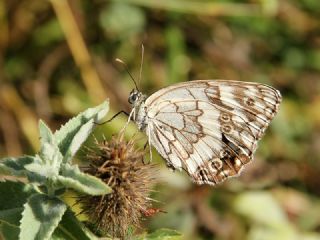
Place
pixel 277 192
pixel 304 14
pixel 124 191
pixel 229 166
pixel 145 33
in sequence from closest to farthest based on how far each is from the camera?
pixel 124 191, pixel 229 166, pixel 277 192, pixel 145 33, pixel 304 14

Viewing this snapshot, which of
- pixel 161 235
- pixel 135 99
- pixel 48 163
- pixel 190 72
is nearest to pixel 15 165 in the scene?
pixel 48 163

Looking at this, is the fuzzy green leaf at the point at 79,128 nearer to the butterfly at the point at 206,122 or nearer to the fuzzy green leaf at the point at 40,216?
the fuzzy green leaf at the point at 40,216

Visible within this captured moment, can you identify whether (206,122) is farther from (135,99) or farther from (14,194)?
(14,194)

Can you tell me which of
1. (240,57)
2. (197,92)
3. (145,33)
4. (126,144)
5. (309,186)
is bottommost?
(309,186)

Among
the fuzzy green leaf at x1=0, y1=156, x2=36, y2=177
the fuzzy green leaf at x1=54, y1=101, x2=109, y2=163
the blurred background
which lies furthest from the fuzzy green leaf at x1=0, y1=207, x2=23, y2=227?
the blurred background

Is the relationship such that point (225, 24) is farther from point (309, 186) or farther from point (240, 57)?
point (309, 186)

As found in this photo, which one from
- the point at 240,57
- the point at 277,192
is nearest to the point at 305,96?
the point at 240,57

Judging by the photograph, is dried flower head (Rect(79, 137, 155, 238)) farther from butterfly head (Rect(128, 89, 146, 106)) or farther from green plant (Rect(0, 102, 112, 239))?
butterfly head (Rect(128, 89, 146, 106))
